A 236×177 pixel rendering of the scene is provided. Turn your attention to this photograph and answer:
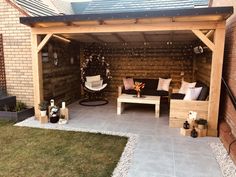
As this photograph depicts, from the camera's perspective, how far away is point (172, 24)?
164 inches

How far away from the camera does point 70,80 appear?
7395mm

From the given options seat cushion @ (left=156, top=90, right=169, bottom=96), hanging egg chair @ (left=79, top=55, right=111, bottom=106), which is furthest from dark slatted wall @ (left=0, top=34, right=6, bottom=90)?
seat cushion @ (left=156, top=90, right=169, bottom=96)

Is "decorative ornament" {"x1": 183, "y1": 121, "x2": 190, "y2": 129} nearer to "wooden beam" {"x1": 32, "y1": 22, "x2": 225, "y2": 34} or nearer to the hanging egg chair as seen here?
"wooden beam" {"x1": 32, "y1": 22, "x2": 225, "y2": 34}

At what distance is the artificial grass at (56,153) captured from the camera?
2.91 meters

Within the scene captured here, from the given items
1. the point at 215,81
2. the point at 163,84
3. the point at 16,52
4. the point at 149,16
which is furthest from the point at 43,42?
the point at 163,84

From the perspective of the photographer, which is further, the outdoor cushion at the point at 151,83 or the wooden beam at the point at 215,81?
the outdoor cushion at the point at 151,83

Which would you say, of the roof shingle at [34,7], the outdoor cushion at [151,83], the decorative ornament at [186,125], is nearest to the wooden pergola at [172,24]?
the decorative ornament at [186,125]

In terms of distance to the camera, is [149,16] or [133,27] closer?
[149,16]

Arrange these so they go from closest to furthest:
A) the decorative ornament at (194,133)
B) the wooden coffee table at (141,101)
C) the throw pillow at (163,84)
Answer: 1. the decorative ornament at (194,133)
2. the wooden coffee table at (141,101)
3. the throw pillow at (163,84)

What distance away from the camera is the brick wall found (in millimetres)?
5715

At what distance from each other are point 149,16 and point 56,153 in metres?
2.98

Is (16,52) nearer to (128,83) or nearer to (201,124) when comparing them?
(128,83)

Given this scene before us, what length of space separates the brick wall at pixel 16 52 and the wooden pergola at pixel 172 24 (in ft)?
4.18

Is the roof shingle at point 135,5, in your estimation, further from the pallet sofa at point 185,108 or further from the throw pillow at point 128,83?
the pallet sofa at point 185,108
